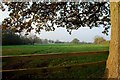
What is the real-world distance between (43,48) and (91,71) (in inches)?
182

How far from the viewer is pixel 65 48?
12.8m

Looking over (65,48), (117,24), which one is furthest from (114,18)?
(65,48)

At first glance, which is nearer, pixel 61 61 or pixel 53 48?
pixel 61 61

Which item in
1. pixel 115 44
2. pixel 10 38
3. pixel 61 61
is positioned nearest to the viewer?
pixel 115 44

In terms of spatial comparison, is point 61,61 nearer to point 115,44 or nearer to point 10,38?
point 10,38

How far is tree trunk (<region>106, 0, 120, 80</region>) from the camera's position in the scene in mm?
5914

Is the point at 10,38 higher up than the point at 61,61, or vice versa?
the point at 10,38

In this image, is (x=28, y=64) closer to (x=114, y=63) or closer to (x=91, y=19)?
(x=91, y=19)

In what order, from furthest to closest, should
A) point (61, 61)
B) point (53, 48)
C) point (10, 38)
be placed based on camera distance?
1. point (53, 48)
2. point (61, 61)
3. point (10, 38)

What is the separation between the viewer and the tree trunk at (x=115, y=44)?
19.4 ft

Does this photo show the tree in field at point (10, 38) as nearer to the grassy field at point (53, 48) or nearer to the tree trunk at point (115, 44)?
the grassy field at point (53, 48)

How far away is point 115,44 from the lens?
6.07m

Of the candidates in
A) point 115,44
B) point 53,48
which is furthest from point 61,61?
point 115,44

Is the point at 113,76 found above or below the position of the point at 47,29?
below
